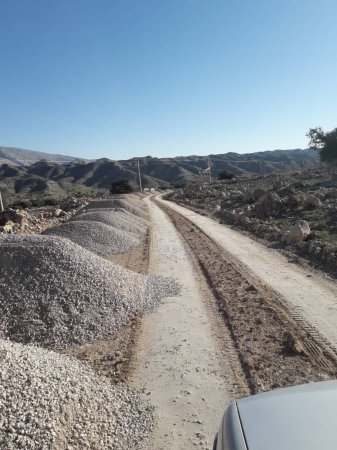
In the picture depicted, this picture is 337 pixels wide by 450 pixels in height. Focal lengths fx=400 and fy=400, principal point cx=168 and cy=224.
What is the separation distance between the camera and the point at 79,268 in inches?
407

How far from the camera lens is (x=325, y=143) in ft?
198

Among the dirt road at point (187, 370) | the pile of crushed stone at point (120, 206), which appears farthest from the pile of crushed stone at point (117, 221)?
the dirt road at point (187, 370)

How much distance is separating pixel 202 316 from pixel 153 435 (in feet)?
14.3

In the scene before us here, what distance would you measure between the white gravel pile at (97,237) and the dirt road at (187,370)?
7.40 metres

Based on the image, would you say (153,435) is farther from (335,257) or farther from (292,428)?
(335,257)

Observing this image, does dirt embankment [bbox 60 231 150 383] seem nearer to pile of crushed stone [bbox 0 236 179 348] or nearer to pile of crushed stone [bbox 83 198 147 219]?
pile of crushed stone [bbox 0 236 179 348]

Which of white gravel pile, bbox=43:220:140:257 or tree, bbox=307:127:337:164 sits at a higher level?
tree, bbox=307:127:337:164

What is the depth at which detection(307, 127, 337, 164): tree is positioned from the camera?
57.4 metres

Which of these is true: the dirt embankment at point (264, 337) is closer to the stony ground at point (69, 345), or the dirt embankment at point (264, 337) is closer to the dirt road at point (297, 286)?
the dirt road at point (297, 286)

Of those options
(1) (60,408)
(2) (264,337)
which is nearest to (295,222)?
(2) (264,337)

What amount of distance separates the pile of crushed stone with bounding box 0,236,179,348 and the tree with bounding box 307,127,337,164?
5275 cm

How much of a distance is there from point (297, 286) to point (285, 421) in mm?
8783

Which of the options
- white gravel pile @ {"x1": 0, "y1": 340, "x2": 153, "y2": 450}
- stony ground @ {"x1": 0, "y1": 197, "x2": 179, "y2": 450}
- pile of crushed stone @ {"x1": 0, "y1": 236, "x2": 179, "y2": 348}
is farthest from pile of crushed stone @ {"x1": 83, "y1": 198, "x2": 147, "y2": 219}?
white gravel pile @ {"x1": 0, "y1": 340, "x2": 153, "y2": 450}

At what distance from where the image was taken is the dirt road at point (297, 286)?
8.59m
